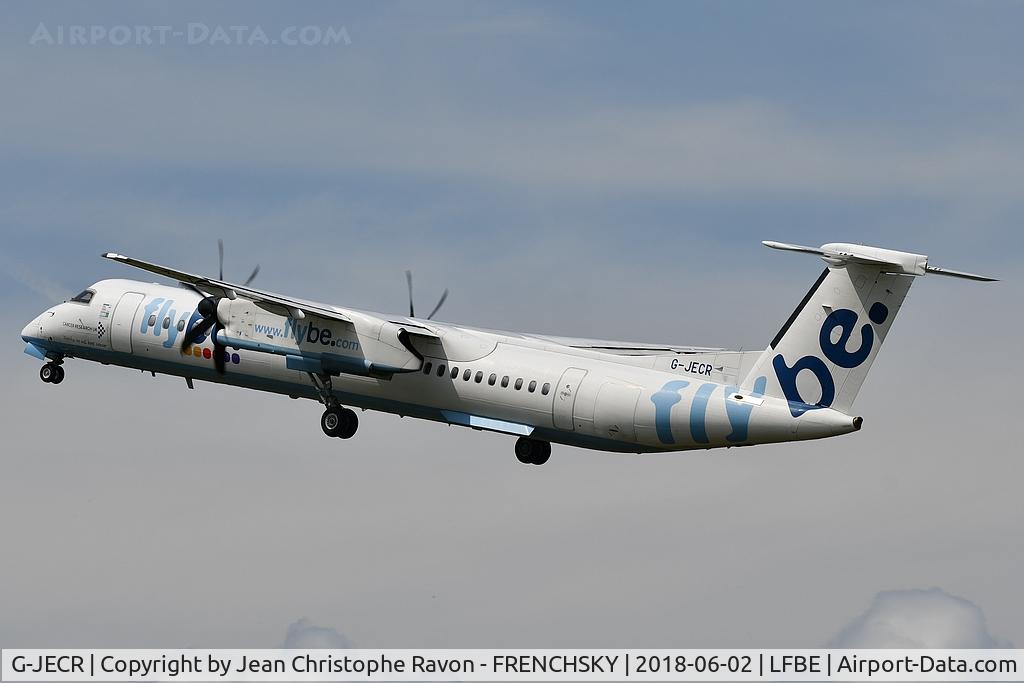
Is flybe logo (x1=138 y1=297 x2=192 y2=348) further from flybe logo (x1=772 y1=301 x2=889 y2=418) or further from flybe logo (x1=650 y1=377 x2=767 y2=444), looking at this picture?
flybe logo (x1=772 y1=301 x2=889 y2=418)

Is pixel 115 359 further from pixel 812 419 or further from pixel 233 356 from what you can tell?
pixel 812 419

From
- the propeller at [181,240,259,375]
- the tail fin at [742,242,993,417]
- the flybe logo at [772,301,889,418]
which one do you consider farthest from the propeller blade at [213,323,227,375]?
the flybe logo at [772,301,889,418]

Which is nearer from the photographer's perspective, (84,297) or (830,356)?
(830,356)

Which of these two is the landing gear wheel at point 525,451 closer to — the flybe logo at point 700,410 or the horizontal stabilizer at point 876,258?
the flybe logo at point 700,410

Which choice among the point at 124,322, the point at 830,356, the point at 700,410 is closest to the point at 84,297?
the point at 124,322

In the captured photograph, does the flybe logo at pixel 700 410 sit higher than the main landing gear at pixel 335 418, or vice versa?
the main landing gear at pixel 335 418

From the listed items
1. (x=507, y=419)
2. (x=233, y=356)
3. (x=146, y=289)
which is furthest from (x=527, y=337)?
(x=146, y=289)

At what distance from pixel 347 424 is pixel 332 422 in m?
0.39

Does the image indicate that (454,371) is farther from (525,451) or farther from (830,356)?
(830,356)

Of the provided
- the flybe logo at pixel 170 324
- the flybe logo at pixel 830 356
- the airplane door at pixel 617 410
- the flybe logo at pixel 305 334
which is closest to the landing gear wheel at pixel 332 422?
the flybe logo at pixel 305 334

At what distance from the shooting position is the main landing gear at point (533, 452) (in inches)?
1676

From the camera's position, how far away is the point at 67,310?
47.0 m

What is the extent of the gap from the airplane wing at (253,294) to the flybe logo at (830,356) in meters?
11.7

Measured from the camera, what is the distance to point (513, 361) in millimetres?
40156
